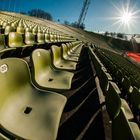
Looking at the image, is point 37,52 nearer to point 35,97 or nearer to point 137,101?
point 35,97

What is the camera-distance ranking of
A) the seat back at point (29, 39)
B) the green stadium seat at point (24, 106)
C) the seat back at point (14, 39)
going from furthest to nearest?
the seat back at point (29, 39) < the seat back at point (14, 39) < the green stadium seat at point (24, 106)

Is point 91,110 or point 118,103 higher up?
point 118,103

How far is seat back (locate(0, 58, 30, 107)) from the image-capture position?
208 centimetres

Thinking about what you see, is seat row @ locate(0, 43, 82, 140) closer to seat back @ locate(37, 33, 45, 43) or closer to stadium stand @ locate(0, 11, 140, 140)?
stadium stand @ locate(0, 11, 140, 140)

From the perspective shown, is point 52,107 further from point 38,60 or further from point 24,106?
point 38,60

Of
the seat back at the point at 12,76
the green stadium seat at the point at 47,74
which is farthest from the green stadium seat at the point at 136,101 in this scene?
the seat back at the point at 12,76

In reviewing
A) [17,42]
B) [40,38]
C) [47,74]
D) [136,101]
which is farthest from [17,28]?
[136,101]

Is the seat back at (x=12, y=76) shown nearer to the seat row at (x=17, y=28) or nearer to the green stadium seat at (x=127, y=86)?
the green stadium seat at (x=127, y=86)

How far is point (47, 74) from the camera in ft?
12.7

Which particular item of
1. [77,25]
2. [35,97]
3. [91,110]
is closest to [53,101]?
[35,97]

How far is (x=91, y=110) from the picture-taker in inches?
152

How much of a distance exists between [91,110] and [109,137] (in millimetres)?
929

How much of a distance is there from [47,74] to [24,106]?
1476 mm

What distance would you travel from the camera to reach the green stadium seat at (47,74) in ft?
10.2
